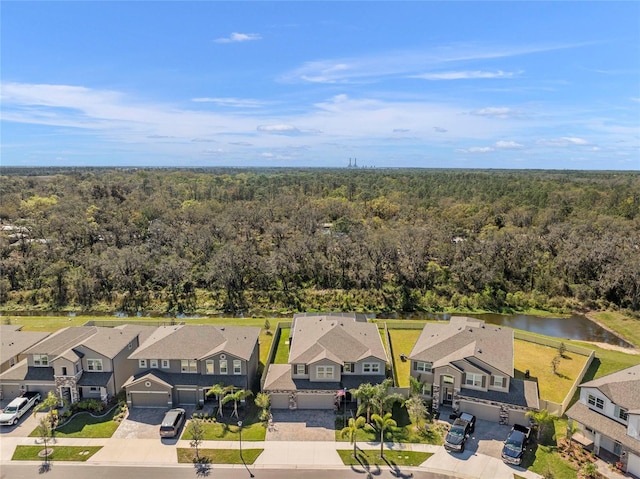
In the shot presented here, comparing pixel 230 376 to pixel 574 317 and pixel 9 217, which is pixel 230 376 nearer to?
pixel 574 317

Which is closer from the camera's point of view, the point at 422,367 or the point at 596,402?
the point at 596,402

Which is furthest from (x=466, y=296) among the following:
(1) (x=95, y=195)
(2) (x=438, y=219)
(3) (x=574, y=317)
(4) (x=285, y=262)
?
(1) (x=95, y=195)

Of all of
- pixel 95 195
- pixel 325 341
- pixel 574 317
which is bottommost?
pixel 574 317

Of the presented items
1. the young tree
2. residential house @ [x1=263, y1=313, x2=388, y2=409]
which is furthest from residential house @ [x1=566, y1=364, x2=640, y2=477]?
the young tree

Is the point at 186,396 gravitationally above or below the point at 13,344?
below

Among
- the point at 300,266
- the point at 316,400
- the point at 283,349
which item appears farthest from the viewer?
the point at 300,266

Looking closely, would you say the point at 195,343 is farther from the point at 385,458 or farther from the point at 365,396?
the point at 385,458

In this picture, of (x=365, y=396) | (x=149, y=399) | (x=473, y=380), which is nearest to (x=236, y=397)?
(x=149, y=399)
